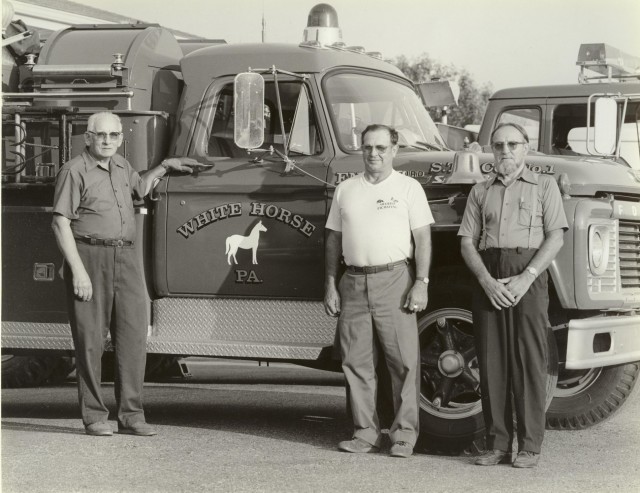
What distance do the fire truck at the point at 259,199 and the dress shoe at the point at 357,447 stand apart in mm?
333

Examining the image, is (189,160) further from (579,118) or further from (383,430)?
(579,118)

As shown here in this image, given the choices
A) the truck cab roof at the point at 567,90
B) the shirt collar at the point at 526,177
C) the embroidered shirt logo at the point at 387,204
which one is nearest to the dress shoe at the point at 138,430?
the embroidered shirt logo at the point at 387,204

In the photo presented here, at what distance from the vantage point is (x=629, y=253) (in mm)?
7426

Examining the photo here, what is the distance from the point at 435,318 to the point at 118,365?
6.45ft

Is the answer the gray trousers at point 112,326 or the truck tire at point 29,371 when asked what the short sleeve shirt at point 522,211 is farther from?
the truck tire at point 29,371

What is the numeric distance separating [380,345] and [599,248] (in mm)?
1355

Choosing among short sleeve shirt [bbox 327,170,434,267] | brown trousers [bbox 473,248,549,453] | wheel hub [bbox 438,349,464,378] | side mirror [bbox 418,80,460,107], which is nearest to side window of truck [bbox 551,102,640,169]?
side mirror [bbox 418,80,460,107]

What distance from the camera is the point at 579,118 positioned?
11922 mm

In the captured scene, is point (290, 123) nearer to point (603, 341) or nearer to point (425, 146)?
point (425, 146)

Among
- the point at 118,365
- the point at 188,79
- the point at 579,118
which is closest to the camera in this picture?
the point at 118,365

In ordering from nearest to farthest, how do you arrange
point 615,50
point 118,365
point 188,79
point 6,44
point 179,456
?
point 179,456, point 118,365, point 188,79, point 6,44, point 615,50

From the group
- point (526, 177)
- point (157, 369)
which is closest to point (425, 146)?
point (526, 177)

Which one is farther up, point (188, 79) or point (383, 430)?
point (188, 79)

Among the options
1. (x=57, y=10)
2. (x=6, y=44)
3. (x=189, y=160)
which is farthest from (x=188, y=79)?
(x=57, y=10)
